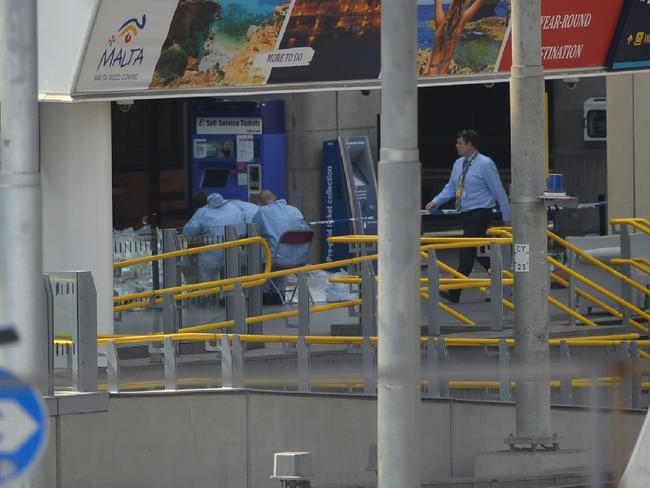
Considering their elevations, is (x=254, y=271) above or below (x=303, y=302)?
above

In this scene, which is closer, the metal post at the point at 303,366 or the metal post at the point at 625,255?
the metal post at the point at 303,366

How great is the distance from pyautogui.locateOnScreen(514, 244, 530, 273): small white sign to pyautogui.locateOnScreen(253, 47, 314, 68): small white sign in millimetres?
3255

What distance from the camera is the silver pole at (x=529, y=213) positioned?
35.0ft

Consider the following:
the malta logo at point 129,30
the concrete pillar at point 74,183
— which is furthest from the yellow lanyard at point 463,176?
the concrete pillar at point 74,183

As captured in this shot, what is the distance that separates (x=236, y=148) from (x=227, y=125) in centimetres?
35

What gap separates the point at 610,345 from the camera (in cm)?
1258

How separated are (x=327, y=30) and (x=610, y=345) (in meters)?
3.42

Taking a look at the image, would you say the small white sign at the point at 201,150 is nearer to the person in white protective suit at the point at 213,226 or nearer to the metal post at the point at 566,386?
the person in white protective suit at the point at 213,226

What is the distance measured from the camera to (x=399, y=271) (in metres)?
8.42

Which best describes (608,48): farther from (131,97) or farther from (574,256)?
(131,97)

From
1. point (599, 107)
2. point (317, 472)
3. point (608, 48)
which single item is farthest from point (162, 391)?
point (599, 107)

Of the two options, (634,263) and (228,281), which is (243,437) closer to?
(228,281)

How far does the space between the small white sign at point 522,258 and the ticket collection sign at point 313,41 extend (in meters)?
3.02

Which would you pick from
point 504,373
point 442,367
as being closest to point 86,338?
point 442,367
